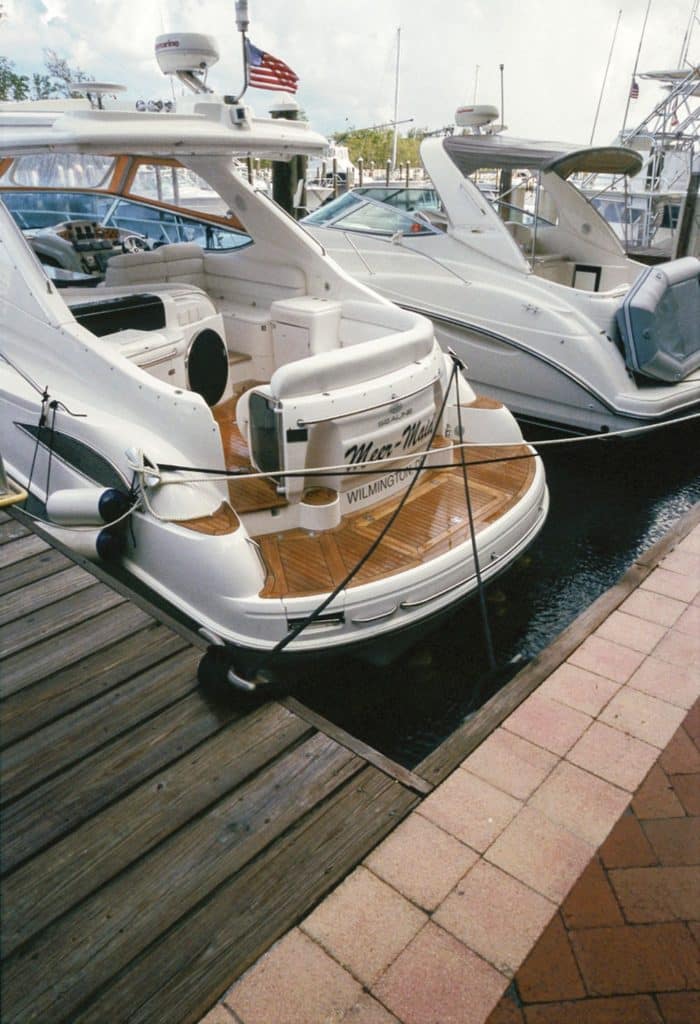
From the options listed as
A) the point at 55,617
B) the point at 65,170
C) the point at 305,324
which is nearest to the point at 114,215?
the point at 65,170

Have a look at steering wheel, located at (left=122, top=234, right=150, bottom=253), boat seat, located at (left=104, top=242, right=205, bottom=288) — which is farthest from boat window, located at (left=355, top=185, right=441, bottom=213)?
boat seat, located at (left=104, top=242, right=205, bottom=288)

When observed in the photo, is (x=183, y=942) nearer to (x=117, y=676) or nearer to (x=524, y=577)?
(x=117, y=676)

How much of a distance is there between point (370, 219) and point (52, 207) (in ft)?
10.8

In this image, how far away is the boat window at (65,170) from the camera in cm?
569

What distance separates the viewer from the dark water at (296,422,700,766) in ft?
12.0

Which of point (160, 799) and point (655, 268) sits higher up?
point (655, 268)

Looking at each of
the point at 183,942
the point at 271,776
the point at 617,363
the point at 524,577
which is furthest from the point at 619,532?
the point at 183,942

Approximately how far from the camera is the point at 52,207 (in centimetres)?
696

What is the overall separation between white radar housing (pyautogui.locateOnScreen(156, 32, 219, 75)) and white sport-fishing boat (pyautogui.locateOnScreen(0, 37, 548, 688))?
10.4 inches

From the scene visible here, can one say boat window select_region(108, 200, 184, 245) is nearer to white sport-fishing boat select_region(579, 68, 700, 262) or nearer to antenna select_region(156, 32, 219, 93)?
antenna select_region(156, 32, 219, 93)

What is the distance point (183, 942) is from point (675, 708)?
205 cm

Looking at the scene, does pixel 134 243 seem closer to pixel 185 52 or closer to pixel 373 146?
pixel 185 52

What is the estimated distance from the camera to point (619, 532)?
5520 mm

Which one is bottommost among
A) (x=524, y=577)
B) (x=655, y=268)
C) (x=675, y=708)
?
(x=524, y=577)
